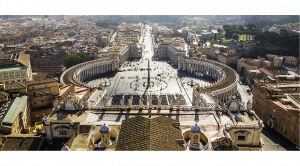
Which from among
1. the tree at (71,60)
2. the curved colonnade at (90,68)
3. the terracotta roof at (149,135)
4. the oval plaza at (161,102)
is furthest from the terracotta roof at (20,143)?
the tree at (71,60)

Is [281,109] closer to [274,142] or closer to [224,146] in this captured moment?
[274,142]

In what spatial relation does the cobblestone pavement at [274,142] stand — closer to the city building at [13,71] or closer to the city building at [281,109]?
the city building at [281,109]

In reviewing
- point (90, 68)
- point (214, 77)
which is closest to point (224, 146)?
point (214, 77)

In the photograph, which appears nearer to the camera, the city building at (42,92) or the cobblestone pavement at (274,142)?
the cobblestone pavement at (274,142)

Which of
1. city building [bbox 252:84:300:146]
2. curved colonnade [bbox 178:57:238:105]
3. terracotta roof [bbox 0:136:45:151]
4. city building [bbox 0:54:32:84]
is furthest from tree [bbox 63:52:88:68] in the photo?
city building [bbox 252:84:300:146]

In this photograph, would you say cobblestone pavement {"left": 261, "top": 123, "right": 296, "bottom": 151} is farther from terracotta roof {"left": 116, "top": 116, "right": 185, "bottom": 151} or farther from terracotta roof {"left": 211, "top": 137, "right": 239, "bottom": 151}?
terracotta roof {"left": 116, "top": 116, "right": 185, "bottom": 151}
